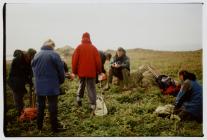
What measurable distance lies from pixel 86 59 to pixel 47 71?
0.49m

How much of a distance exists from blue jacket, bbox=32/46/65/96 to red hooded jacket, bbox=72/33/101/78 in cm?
19

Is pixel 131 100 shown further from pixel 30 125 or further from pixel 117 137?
pixel 30 125

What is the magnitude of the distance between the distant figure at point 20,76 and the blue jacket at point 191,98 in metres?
1.79

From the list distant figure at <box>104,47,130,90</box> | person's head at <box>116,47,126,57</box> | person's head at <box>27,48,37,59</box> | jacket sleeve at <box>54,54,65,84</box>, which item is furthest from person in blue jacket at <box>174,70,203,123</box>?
person's head at <box>27,48,37,59</box>

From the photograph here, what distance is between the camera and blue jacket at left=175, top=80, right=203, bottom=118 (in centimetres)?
588

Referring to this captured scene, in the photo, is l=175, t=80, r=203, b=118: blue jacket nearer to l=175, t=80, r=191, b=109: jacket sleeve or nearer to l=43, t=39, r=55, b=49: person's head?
l=175, t=80, r=191, b=109: jacket sleeve

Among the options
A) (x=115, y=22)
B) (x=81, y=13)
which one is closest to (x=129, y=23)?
(x=115, y=22)

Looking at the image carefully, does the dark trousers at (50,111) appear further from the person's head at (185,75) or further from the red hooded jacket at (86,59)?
the person's head at (185,75)

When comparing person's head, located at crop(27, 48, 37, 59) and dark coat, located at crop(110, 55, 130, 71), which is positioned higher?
person's head, located at crop(27, 48, 37, 59)

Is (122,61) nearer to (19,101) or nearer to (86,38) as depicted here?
(86,38)

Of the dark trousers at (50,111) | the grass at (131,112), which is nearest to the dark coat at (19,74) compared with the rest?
the grass at (131,112)

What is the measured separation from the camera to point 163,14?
5961 millimetres

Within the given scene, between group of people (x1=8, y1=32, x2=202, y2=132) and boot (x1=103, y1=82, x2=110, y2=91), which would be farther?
boot (x1=103, y1=82, x2=110, y2=91)

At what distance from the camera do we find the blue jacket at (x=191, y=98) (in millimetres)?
5879
